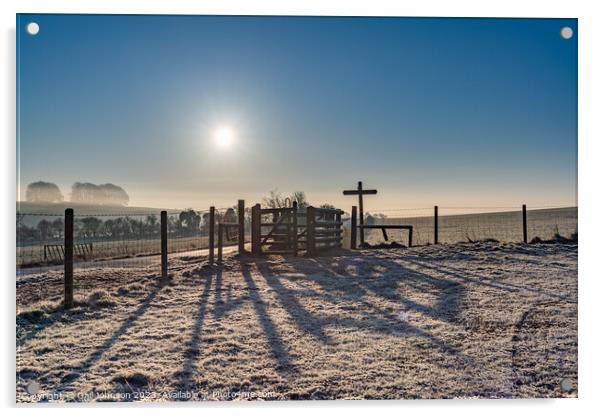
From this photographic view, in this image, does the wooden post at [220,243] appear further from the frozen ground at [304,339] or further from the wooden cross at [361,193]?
the wooden cross at [361,193]

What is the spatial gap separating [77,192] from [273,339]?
368 centimetres

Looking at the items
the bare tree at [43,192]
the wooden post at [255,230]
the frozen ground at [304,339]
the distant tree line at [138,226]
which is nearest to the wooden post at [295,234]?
the wooden post at [255,230]

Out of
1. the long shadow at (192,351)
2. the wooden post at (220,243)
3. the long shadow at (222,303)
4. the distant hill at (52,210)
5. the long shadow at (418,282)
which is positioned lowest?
the long shadow at (192,351)

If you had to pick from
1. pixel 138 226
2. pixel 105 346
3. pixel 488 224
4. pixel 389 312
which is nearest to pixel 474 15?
pixel 389 312

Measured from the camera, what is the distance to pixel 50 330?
15.1 ft

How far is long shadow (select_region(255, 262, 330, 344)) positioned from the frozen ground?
0.07ft

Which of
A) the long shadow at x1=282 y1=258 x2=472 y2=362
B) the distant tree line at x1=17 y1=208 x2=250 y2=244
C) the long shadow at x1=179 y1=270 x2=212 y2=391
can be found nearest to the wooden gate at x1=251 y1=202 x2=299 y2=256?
the distant tree line at x1=17 y1=208 x2=250 y2=244

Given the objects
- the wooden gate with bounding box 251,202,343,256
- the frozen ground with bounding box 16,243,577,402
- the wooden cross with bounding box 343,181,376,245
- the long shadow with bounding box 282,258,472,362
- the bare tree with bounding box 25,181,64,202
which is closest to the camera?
the frozen ground with bounding box 16,243,577,402

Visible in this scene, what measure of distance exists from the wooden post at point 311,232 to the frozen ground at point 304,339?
414cm

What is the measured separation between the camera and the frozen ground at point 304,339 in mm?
3523

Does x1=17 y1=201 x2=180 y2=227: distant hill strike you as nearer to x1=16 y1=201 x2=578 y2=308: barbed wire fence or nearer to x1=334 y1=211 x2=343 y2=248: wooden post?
x1=16 y1=201 x2=578 y2=308: barbed wire fence

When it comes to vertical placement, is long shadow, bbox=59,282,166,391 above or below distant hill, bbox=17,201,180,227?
below

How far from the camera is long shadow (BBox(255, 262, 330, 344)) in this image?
14.9 feet
